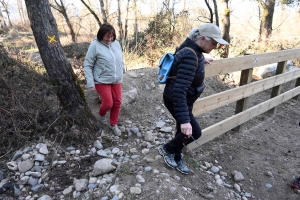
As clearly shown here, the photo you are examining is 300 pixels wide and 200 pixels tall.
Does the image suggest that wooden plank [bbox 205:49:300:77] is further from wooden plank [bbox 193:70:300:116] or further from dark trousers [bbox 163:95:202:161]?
dark trousers [bbox 163:95:202:161]

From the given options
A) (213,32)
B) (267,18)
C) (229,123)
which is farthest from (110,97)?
(267,18)

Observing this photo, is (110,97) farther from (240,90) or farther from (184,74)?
(240,90)

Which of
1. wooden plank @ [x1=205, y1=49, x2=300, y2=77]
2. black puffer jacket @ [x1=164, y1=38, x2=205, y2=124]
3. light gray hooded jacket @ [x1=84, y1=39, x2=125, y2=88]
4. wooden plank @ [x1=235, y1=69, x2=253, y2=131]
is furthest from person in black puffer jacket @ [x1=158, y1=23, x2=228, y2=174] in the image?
wooden plank @ [x1=235, y1=69, x2=253, y2=131]

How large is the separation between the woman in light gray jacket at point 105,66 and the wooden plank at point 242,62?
1.20 metres

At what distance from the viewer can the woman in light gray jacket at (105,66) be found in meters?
2.81

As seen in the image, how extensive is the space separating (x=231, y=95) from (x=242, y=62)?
51cm

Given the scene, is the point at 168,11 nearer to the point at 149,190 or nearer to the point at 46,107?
the point at 46,107

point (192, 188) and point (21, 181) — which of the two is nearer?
point (21, 181)

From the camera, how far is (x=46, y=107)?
3021mm

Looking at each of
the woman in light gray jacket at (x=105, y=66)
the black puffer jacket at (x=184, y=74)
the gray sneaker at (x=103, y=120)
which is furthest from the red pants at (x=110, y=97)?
the black puffer jacket at (x=184, y=74)

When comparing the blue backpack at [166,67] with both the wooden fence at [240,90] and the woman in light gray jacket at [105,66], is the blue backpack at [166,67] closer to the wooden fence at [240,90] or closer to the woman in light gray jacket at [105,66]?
the wooden fence at [240,90]

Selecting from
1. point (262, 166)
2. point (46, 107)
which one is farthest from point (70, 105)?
point (262, 166)

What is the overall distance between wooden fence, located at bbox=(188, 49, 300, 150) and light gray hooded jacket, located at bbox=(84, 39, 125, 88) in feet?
3.82

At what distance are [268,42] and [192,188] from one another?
8.51m
